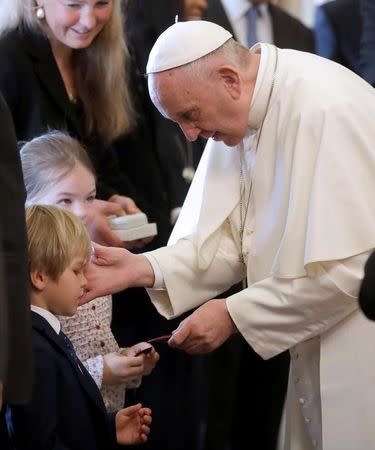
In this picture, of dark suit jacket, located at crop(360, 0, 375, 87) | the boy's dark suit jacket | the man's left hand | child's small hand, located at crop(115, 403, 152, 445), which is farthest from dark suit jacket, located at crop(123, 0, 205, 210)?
the boy's dark suit jacket

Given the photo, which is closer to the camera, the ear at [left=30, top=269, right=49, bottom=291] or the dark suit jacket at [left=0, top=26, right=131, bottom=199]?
the ear at [left=30, top=269, right=49, bottom=291]

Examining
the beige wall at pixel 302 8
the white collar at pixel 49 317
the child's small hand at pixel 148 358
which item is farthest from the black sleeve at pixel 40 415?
the beige wall at pixel 302 8

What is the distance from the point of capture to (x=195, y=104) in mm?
3600

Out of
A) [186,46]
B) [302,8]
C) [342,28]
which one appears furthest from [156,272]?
[302,8]

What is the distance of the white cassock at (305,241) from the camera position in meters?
3.60

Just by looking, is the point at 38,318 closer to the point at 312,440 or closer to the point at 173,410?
the point at 312,440

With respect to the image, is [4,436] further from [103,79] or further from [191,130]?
[103,79]

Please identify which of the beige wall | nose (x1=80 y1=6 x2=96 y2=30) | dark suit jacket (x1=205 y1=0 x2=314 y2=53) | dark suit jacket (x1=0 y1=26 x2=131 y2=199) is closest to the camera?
dark suit jacket (x1=0 y1=26 x2=131 y2=199)

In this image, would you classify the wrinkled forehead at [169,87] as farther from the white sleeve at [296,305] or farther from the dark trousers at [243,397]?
the dark trousers at [243,397]

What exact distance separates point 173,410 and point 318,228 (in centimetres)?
155

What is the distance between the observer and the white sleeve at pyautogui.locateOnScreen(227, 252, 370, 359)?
11.8 ft

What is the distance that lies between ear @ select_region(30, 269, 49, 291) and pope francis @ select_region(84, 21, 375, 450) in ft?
1.12

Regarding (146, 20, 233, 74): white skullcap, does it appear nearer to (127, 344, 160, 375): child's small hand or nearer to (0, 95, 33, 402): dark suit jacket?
(0, 95, 33, 402): dark suit jacket

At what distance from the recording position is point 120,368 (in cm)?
367
